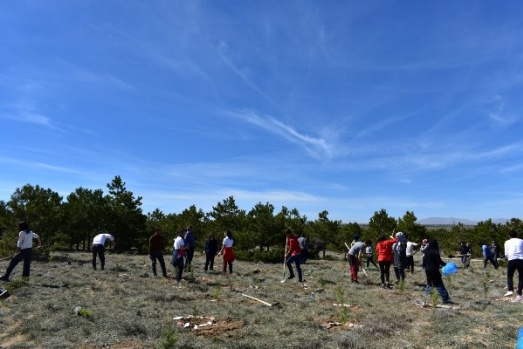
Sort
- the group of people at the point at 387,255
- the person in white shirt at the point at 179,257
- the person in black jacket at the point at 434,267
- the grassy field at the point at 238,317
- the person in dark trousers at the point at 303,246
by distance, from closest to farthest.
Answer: the grassy field at the point at 238,317
the person in black jacket at the point at 434,267
the group of people at the point at 387,255
the person in white shirt at the point at 179,257
the person in dark trousers at the point at 303,246

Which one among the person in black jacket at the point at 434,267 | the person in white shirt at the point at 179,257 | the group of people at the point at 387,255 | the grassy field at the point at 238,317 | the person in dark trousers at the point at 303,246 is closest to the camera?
the grassy field at the point at 238,317

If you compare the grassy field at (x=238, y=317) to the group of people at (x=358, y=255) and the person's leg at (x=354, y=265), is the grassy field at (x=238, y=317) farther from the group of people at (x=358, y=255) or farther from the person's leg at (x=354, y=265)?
the person's leg at (x=354, y=265)

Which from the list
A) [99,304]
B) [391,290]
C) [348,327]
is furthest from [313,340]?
[391,290]

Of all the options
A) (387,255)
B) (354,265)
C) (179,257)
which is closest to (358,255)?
(354,265)

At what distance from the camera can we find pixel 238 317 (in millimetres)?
8711

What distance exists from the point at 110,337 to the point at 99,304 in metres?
3.00

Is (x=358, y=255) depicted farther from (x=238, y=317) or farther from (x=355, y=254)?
(x=238, y=317)

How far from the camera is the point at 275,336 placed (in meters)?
7.38

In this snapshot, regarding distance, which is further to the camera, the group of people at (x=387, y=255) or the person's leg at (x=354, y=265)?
the person's leg at (x=354, y=265)

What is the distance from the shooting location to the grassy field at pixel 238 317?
689 centimetres

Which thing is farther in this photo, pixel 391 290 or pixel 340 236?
pixel 340 236

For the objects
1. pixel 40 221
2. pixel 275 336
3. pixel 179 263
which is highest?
pixel 40 221

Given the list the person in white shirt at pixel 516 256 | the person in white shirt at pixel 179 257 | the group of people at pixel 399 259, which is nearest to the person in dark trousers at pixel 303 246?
the group of people at pixel 399 259

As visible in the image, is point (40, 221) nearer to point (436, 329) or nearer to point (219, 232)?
point (219, 232)
